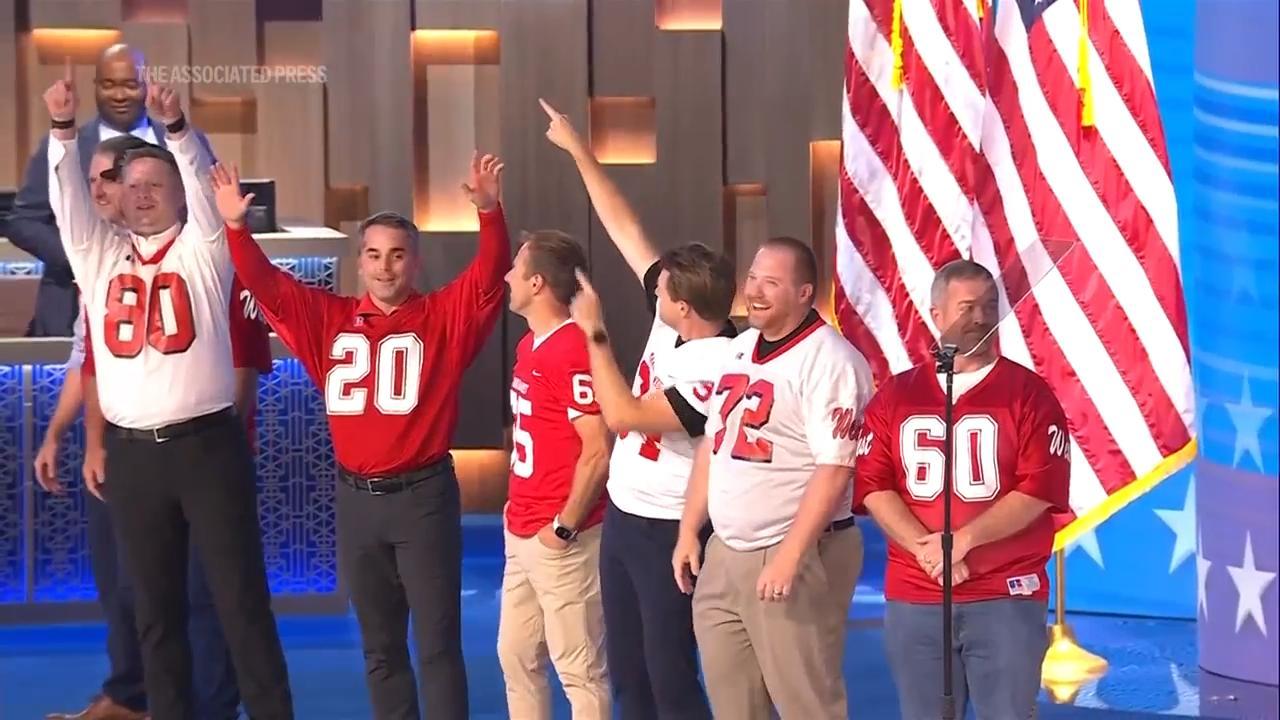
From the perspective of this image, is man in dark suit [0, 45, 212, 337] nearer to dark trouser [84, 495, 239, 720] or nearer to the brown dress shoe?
dark trouser [84, 495, 239, 720]

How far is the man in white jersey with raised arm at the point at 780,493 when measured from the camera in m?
3.67

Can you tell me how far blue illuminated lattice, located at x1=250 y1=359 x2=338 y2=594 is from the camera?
6.45 m

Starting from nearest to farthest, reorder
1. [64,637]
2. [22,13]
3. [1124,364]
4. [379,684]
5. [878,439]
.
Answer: [878,439] → [379,684] → [1124,364] → [64,637] → [22,13]

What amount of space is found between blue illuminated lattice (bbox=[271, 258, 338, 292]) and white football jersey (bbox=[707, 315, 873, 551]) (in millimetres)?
2765

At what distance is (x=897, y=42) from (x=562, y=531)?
257 centimetres

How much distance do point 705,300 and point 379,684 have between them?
118 centimetres

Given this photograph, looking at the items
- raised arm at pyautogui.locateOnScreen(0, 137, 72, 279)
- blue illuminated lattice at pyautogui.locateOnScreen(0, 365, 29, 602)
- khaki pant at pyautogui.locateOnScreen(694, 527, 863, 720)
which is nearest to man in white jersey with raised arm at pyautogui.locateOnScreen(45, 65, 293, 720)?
khaki pant at pyautogui.locateOnScreen(694, 527, 863, 720)

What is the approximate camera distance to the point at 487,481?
8.51 meters

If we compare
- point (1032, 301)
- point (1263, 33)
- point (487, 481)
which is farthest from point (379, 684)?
point (487, 481)

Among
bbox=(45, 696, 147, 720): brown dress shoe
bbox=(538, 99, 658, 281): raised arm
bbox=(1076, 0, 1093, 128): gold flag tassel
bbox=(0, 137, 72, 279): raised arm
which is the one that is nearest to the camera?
bbox=(538, 99, 658, 281): raised arm

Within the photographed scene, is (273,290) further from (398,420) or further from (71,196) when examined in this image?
(71,196)

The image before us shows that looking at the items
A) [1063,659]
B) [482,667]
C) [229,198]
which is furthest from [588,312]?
[1063,659]

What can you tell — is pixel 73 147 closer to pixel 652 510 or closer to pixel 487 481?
pixel 652 510
